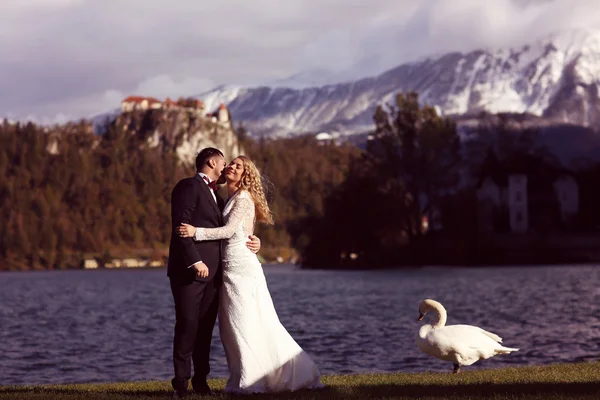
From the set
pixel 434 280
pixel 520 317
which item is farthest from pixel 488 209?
pixel 520 317

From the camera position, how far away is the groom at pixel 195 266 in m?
13.4

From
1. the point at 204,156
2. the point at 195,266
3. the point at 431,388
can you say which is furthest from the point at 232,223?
the point at 431,388

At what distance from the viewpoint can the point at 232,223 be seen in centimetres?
1358

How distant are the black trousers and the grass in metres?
0.46

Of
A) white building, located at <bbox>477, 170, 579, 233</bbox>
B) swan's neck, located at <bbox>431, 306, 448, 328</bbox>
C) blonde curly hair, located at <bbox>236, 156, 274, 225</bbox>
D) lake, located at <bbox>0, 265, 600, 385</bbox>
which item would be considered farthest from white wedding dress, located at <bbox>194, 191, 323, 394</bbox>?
white building, located at <bbox>477, 170, 579, 233</bbox>

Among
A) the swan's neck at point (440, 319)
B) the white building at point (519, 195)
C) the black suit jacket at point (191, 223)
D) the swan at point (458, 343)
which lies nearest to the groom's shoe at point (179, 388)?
the black suit jacket at point (191, 223)

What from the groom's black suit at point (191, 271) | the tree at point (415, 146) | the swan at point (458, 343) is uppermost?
the tree at point (415, 146)

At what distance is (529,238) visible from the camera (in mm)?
109438

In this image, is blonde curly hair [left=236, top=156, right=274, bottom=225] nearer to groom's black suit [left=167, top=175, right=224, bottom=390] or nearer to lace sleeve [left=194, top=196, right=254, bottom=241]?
lace sleeve [left=194, top=196, right=254, bottom=241]

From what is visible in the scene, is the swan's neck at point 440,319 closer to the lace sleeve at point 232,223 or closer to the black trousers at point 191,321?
the black trousers at point 191,321

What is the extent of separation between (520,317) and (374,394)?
2942cm

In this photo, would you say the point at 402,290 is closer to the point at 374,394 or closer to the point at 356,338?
the point at 356,338

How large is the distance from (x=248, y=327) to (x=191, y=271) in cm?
100

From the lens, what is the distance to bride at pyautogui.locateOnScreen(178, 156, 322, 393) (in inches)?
535
